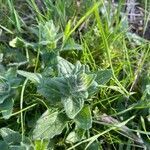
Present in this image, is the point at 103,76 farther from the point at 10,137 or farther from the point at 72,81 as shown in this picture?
the point at 10,137

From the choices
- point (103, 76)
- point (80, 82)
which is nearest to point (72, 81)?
point (80, 82)

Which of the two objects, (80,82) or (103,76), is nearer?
(80,82)

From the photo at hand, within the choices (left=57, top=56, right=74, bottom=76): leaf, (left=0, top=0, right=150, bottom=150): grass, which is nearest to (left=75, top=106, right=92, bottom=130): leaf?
(left=0, top=0, right=150, bottom=150): grass

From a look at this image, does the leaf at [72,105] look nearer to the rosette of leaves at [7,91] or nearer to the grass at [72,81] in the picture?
the grass at [72,81]

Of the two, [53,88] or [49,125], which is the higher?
[53,88]

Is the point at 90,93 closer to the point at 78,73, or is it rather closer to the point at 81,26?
the point at 78,73

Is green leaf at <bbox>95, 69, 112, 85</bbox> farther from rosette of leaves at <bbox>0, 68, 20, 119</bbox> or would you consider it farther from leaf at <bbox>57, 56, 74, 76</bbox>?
rosette of leaves at <bbox>0, 68, 20, 119</bbox>

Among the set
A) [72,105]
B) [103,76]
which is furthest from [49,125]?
[103,76]
